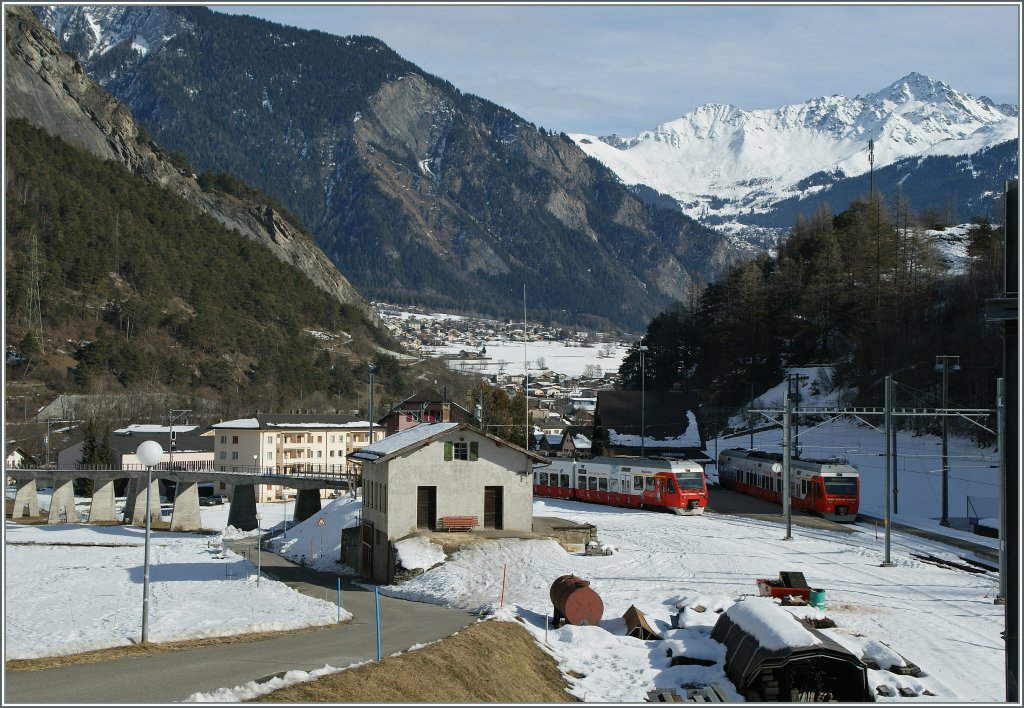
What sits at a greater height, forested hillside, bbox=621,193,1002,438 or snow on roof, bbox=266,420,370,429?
forested hillside, bbox=621,193,1002,438

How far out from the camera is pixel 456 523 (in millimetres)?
40156

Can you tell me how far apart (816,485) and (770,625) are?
2960 cm

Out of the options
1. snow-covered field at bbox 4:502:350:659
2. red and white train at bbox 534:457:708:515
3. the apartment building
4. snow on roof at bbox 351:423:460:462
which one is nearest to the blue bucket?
snow-covered field at bbox 4:502:350:659

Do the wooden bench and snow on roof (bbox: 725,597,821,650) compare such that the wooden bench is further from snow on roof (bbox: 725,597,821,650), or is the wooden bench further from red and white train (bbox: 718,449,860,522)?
red and white train (bbox: 718,449,860,522)

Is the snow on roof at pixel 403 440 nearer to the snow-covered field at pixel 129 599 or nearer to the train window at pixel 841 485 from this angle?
the snow-covered field at pixel 129 599

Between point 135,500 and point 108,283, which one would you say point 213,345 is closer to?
point 108,283

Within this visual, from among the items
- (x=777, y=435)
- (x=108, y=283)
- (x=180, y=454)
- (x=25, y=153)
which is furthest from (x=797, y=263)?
(x=25, y=153)

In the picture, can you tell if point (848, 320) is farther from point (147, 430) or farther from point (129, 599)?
point (129, 599)

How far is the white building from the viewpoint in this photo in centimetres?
3972

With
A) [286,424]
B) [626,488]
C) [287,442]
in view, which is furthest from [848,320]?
[626,488]

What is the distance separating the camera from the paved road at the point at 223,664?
63.5 ft

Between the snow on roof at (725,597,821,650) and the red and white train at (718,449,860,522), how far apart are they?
2669 cm

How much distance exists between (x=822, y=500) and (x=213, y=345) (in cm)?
12700

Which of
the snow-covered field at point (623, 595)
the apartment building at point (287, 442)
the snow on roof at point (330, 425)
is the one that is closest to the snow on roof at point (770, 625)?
the snow-covered field at point (623, 595)
